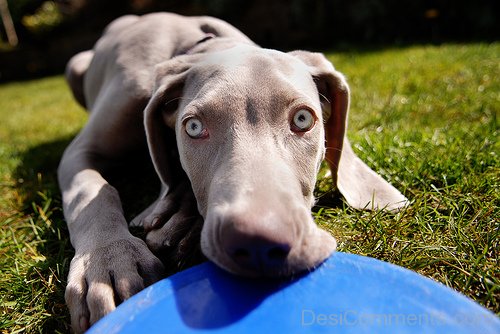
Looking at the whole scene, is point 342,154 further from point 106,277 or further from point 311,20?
point 311,20

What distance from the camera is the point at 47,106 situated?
24.4 ft

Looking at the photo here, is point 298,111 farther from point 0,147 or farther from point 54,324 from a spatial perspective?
point 0,147

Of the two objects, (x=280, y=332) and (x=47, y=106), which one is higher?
(x=280, y=332)

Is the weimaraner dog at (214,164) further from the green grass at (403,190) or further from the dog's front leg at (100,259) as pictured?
the green grass at (403,190)

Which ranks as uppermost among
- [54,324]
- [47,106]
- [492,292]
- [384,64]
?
[492,292]

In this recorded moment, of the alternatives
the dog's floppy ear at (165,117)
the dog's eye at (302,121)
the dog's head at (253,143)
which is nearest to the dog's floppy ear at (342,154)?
the dog's head at (253,143)

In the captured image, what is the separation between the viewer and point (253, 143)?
77.7 inches

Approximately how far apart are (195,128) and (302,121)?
1.52ft

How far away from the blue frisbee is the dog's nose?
8 cm

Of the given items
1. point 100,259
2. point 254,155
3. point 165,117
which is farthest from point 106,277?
point 165,117

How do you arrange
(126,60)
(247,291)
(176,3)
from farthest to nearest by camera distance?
(176,3) → (126,60) → (247,291)

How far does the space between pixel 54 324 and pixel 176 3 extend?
9.51 meters

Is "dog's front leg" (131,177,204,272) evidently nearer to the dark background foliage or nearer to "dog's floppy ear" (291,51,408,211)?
"dog's floppy ear" (291,51,408,211)

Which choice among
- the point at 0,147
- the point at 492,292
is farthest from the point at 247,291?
the point at 0,147
